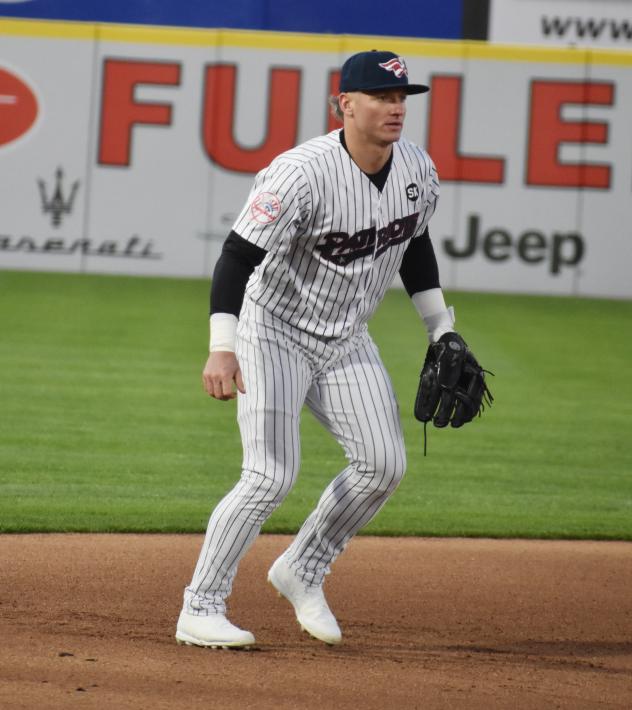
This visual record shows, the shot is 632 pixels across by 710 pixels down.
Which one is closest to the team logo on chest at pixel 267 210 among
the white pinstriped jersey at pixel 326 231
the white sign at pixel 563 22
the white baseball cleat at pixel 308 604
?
the white pinstriped jersey at pixel 326 231

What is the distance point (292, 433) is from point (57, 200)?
15054 mm

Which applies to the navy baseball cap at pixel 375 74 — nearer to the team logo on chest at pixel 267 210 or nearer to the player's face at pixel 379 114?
the player's face at pixel 379 114

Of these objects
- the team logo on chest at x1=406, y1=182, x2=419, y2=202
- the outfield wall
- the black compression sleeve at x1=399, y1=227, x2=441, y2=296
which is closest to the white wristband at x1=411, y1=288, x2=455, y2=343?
the black compression sleeve at x1=399, y1=227, x2=441, y2=296

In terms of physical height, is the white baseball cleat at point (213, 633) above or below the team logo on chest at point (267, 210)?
below

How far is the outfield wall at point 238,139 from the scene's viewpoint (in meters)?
18.9

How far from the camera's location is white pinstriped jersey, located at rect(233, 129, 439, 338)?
433 cm

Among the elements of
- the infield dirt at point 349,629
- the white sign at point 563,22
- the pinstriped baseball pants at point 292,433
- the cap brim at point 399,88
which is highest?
the white sign at point 563,22

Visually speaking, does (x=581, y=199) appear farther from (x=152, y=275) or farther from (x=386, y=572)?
(x=386, y=572)

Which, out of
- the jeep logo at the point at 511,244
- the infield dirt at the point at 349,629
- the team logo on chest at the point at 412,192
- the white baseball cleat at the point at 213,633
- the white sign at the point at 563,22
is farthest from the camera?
the white sign at the point at 563,22

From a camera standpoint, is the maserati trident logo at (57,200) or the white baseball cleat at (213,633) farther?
the maserati trident logo at (57,200)

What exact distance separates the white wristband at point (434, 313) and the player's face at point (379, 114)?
69cm

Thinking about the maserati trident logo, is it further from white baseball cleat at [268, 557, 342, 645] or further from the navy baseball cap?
the navy baseball cap

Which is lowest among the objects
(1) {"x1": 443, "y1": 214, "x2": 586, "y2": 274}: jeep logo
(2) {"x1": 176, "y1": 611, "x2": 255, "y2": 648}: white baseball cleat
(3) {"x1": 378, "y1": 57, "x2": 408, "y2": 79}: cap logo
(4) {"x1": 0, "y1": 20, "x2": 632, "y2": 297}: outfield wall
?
(2) {"x1": 176, "y1": 611, "x2": 255, "y2": 648}: white baseball cleat

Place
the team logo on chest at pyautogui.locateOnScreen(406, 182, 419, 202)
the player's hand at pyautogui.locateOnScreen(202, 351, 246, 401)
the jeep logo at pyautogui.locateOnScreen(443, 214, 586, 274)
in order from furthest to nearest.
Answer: the jeep logo at pyautogui.locateOnScreen(443, 214, 586, 274)
the team logo on chest at pyautogui.locateOnScreen(406, 182, 419, 202)
the player's hand at pyautogui.locateOnScreen(202, 351, 246, 401)
